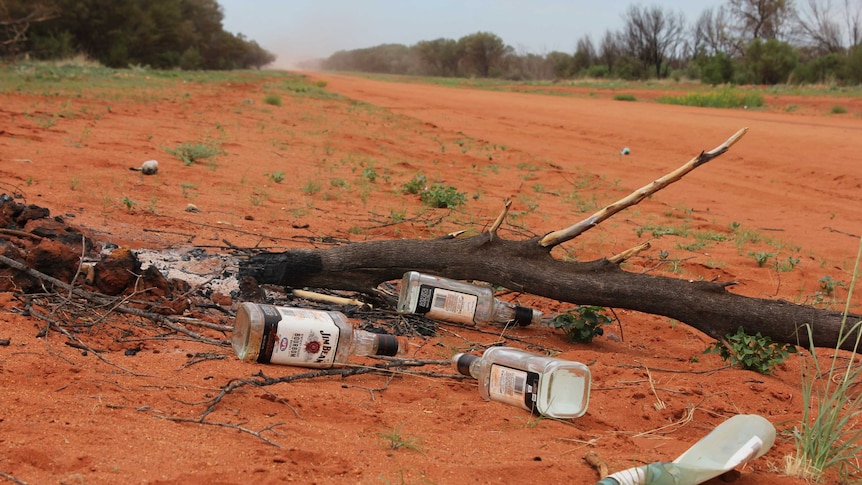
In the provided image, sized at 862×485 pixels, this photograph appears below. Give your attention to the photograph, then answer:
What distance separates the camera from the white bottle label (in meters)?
3.15

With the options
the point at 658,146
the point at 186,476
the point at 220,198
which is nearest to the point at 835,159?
the point at 658,146

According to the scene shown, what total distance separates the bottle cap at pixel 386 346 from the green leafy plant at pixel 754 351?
1548mm

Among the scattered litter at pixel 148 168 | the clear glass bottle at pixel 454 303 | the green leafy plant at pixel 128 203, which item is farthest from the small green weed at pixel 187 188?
the clear glass bottle at pixel 454 303

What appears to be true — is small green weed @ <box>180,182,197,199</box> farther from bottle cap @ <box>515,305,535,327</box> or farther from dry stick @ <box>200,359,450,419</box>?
dry stick @ <box>200,359,450,419</box>

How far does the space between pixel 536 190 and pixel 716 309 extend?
229 inches

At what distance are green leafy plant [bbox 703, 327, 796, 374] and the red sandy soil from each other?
0.25ft

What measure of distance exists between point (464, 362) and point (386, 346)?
13.5 inches

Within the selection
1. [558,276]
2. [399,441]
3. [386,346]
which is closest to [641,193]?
[558,276]

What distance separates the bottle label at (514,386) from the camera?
295 cm

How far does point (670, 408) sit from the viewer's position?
10.4ft

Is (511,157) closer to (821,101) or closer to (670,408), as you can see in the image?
(670,408)

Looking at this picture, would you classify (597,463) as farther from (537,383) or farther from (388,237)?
(388,237)

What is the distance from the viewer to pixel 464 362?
326 centimetres

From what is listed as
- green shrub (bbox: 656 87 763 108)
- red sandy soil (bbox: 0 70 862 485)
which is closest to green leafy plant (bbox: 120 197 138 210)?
red sandy soil (bbox: 0 70 862 485)
